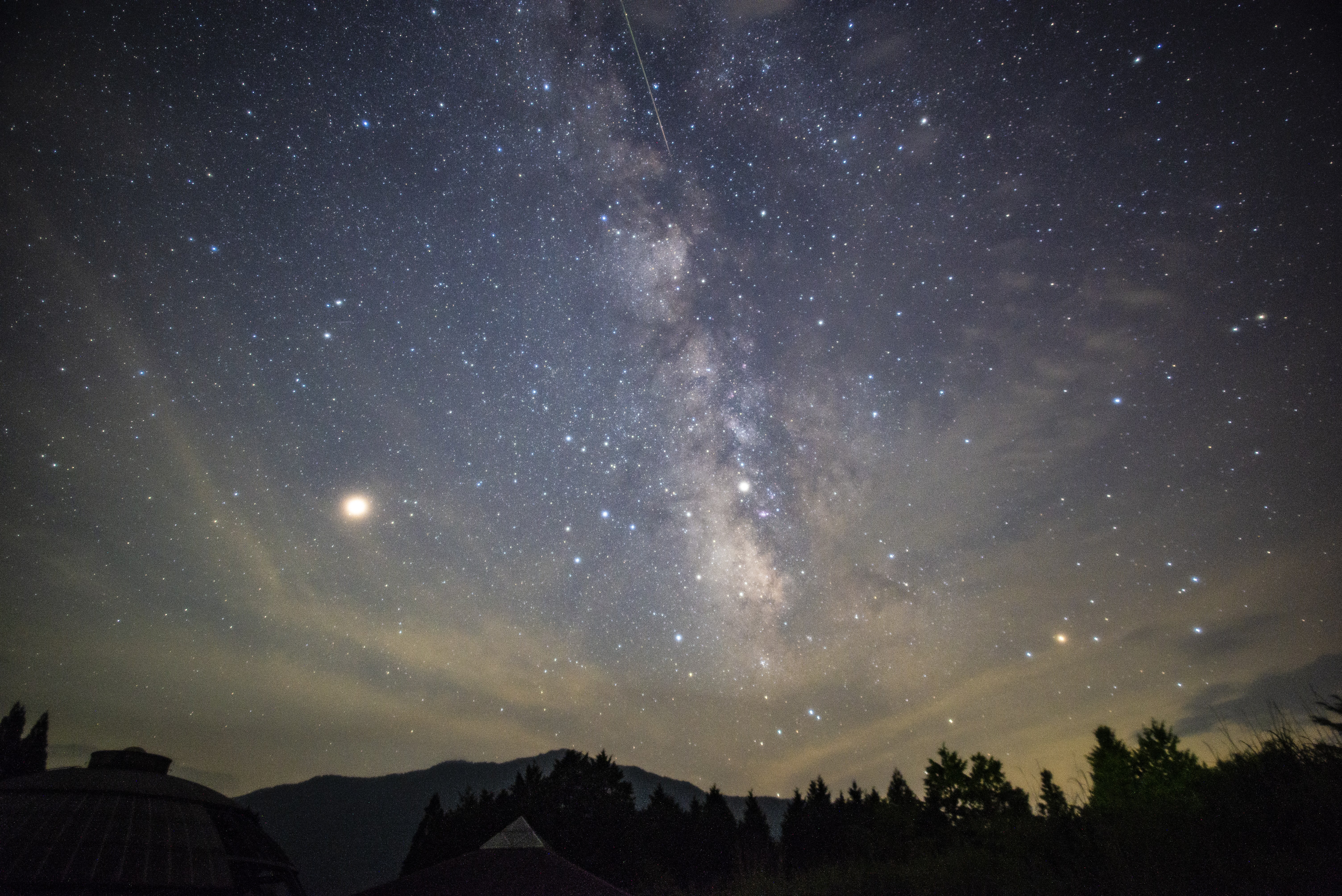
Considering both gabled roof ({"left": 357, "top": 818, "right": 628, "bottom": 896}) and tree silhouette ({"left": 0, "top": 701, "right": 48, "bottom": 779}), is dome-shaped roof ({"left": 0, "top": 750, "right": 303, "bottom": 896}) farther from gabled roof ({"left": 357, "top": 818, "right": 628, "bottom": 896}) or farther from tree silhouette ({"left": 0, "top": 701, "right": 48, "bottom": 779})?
tree silhouette ({"left": 0, "top": 701, "right": 48, "bottom": 779})

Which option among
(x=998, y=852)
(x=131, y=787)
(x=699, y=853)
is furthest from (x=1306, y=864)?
(x=699, y=853)

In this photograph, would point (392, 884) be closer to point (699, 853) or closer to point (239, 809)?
point (239, 809)

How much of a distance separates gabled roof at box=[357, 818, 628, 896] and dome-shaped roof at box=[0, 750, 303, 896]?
7.09 metres

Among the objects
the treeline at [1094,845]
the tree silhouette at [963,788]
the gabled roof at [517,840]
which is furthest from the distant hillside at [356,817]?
the gabled roof at [517,840]

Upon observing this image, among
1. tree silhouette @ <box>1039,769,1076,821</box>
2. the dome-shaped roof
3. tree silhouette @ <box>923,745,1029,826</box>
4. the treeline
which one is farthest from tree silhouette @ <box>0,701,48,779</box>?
tree silhouette @ <box>923,745,1029,826</box>

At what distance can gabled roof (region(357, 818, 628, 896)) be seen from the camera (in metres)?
11.6

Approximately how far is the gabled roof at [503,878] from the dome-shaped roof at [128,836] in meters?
7.09

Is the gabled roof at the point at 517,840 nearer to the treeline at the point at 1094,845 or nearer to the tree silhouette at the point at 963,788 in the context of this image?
the treeline at the point at 1094,845

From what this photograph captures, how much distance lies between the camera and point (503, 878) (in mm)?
12070

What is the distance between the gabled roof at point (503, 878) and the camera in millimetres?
11602

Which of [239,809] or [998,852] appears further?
[239,809]

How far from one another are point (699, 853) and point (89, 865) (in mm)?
34967

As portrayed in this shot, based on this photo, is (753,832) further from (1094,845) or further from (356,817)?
(356,817)

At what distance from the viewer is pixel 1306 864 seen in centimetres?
582
